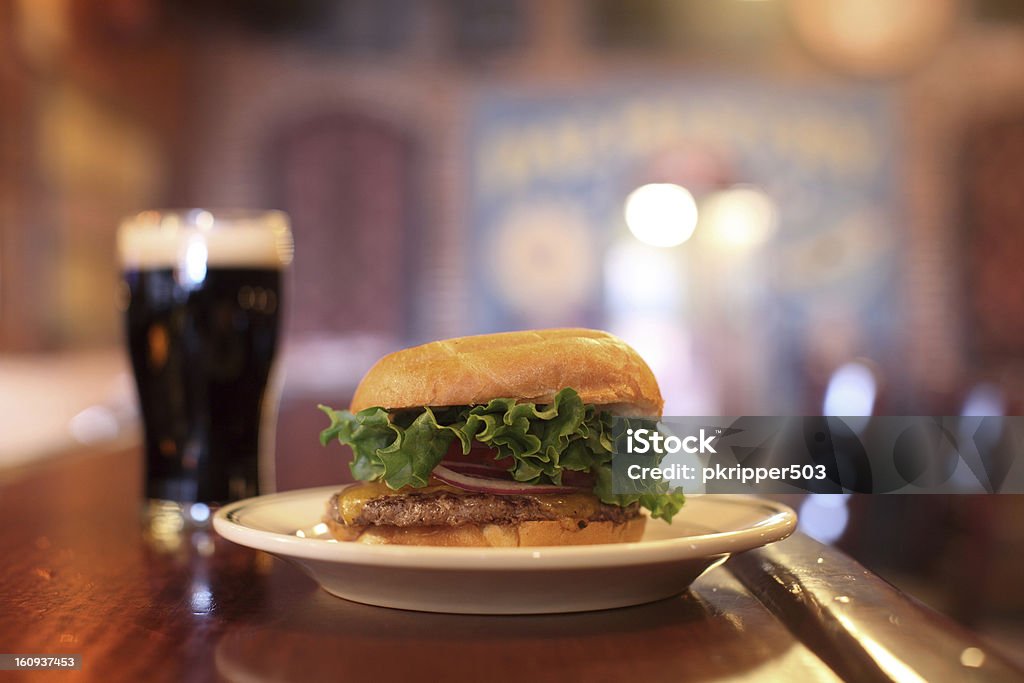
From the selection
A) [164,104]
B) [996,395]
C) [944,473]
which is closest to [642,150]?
[164,104]

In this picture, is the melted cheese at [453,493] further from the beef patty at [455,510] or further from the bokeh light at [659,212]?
the bokeh light at [659,212]

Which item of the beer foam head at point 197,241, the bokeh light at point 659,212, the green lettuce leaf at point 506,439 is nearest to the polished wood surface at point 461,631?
the green lettuce leaf at point 506,439

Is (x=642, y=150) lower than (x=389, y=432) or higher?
higher

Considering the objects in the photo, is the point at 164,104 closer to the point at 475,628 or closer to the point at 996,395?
the point at 996,395

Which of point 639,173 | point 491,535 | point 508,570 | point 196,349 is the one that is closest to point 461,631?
point 508,570

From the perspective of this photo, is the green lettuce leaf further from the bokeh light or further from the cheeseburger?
the bokeh light

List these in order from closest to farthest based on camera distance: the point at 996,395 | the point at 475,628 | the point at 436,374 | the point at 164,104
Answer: the point at 475,628
the point at 436,374
the point at 996,395
the point at 164,104

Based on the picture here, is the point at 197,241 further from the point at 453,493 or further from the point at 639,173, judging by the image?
the point at 639,173
